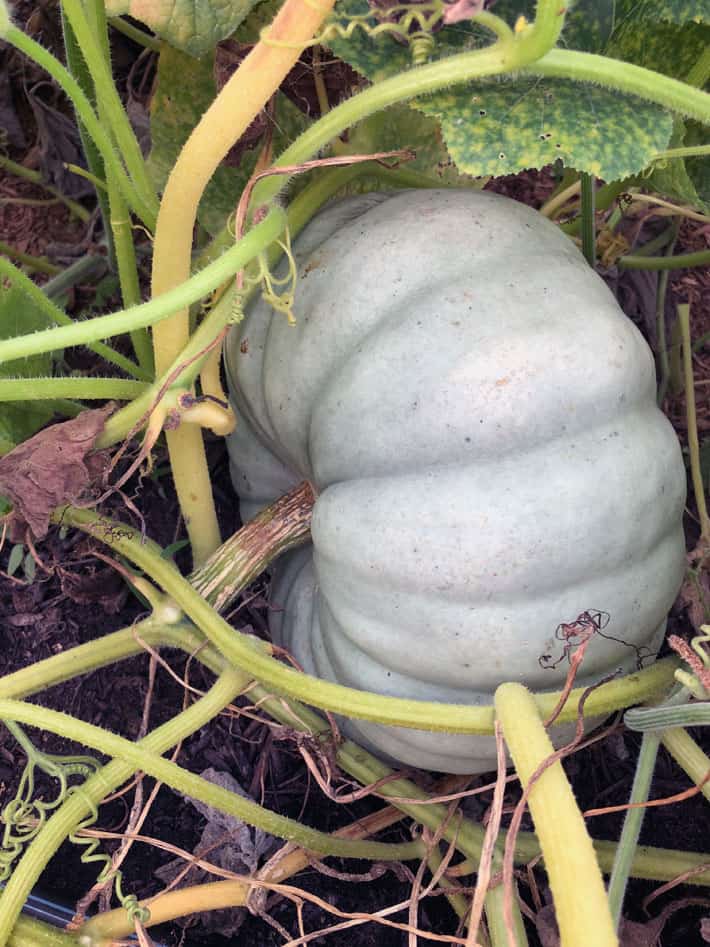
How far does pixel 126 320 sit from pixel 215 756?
0.68m

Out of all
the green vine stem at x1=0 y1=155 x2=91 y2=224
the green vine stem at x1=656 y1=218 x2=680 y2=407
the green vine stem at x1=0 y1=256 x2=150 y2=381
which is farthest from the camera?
the green vine stem at x1=0 y1=155 x2=91 y2=224

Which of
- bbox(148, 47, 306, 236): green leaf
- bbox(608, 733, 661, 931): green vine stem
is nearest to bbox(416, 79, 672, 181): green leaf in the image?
bbox(148, 47, 306, 236): green leaf

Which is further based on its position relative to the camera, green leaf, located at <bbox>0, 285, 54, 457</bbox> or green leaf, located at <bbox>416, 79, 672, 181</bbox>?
green leaf, located at <bbox>0, 285, 54, 457</bbox>

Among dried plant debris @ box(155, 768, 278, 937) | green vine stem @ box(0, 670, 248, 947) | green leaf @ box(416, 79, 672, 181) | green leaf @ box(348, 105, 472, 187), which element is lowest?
dried plant debris @ box(155, 768, 278, 937)

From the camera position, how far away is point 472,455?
89cm

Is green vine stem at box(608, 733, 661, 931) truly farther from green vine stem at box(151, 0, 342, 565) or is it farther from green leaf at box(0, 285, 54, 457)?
green leaf at box(0, 285, 54, 457)

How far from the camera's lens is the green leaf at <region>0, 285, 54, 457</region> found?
112cm

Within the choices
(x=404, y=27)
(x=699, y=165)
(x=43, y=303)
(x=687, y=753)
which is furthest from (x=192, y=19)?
(x=687, y=753)

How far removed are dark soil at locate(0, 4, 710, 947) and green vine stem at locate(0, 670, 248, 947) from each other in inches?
7.8

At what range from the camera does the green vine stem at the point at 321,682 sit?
33.0 inches

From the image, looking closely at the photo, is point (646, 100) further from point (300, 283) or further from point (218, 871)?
point (218, 871)

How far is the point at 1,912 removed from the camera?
2.99 ft

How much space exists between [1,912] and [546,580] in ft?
1.99

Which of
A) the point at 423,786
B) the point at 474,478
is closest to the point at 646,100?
the point at 474,478
